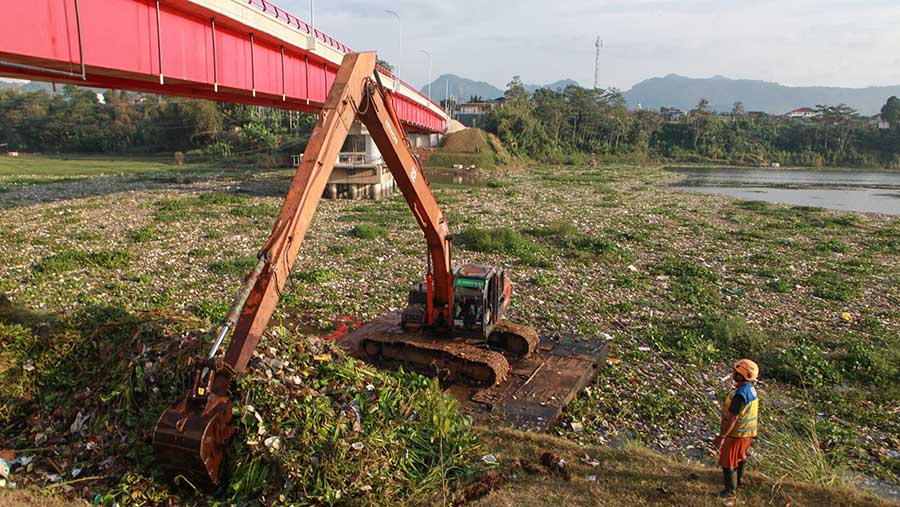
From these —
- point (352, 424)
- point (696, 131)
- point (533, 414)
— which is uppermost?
point (696, 131)

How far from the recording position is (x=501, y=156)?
217 feet

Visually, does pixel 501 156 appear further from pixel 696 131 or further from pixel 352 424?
pixel 352 424

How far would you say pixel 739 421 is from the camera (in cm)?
629

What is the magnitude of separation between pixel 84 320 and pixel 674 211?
2838 cm

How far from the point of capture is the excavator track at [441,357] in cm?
948

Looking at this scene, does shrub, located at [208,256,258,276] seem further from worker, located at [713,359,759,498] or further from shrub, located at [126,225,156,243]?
worker, located at [713,359,759,498]

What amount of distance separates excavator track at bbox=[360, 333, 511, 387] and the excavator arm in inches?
134

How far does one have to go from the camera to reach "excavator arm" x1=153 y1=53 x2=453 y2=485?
18.7 feet

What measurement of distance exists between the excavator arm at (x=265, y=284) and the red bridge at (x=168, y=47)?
6.84 meters

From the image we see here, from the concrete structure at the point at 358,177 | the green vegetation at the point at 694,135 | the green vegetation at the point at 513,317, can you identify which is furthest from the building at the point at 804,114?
the concrete structure at the point at 358,177

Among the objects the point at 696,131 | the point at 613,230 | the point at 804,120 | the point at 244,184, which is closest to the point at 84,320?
the point at 613,230

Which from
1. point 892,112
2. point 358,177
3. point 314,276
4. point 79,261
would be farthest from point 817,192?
point 892,112

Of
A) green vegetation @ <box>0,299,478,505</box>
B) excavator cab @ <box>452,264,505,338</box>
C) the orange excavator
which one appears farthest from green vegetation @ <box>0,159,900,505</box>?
excavator cab @ <box>452,264,505,338</box>

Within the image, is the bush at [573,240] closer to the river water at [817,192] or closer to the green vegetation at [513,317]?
the green vegetation at [513,317]
